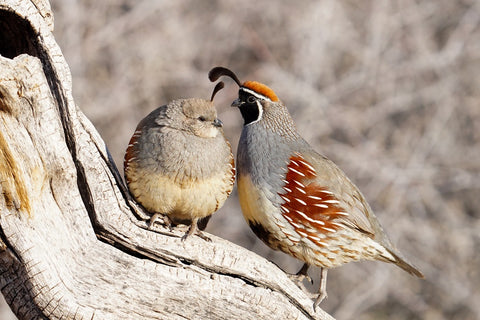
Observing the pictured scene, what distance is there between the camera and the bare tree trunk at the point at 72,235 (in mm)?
2883

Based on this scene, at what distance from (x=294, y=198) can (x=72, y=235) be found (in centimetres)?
127

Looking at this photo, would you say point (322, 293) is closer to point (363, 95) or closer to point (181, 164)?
point (181, 164)

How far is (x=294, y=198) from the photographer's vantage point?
3.66 m

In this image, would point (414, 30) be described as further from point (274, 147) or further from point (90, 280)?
point (90, 280)

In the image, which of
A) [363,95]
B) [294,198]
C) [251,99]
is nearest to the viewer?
[294,198]

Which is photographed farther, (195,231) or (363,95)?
(363,95)

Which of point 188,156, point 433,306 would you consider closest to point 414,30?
point 433,306

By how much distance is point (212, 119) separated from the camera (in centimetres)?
357

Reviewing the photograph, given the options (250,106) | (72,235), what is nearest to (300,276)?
(250,106)

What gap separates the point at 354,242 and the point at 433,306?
4093mm

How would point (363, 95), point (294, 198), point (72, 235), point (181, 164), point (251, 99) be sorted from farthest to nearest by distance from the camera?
point (363, 95) → point (251, 99) → point (294, 198) → point (181, 164) → point (72, 235)

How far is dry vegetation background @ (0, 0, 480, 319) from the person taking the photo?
23.3 feet

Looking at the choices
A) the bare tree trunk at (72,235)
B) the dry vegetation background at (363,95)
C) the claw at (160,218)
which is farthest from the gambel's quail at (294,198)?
the dry vegetation background at (363,95)

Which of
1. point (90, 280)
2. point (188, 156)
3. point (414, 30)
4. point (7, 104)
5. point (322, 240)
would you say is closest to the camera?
point (7, 104)
